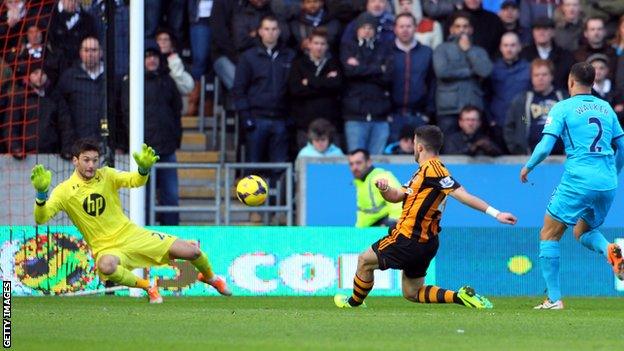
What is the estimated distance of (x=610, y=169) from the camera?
12727 millimetres

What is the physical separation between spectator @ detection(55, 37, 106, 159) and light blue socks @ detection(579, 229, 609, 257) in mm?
7309

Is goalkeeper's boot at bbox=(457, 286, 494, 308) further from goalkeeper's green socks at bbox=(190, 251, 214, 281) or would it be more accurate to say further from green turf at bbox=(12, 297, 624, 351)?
goalkeeper's green socks at bbox=(190, 251, 214, 281)

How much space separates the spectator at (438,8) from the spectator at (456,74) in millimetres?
1003

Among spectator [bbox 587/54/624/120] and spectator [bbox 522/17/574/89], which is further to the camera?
spectator [bbox 522/17/574/89]

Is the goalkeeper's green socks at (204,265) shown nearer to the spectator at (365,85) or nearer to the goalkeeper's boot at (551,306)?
the goalkeeper's boot at (551,306)

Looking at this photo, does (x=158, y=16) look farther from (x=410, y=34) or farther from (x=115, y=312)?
(x=115, y=312)

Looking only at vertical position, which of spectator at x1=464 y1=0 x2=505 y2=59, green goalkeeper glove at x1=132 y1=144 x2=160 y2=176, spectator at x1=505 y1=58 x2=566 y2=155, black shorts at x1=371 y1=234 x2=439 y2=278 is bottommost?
black shorts at x1=371 y1=234 x2=439 y2=278

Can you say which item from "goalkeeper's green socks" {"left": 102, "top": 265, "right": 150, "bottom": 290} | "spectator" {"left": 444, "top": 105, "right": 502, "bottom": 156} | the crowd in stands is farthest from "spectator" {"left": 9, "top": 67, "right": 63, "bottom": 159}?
"spectator" {"left": 444, "top": 105, "right": 502, "bottom": 156}

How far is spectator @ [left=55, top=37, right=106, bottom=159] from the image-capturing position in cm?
1780

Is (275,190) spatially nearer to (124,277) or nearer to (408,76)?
(408,76)

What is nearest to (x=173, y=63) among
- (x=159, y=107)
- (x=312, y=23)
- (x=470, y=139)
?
(x=159, y=107)

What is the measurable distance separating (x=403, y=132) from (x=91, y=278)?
4.79 meters

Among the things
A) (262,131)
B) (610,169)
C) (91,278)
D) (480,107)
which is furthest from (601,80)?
(91,278)

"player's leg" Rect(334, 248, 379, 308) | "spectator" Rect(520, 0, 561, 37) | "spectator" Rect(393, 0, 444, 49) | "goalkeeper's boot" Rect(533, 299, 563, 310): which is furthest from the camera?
"spectator" Rect(520, 0, 561, 37)
